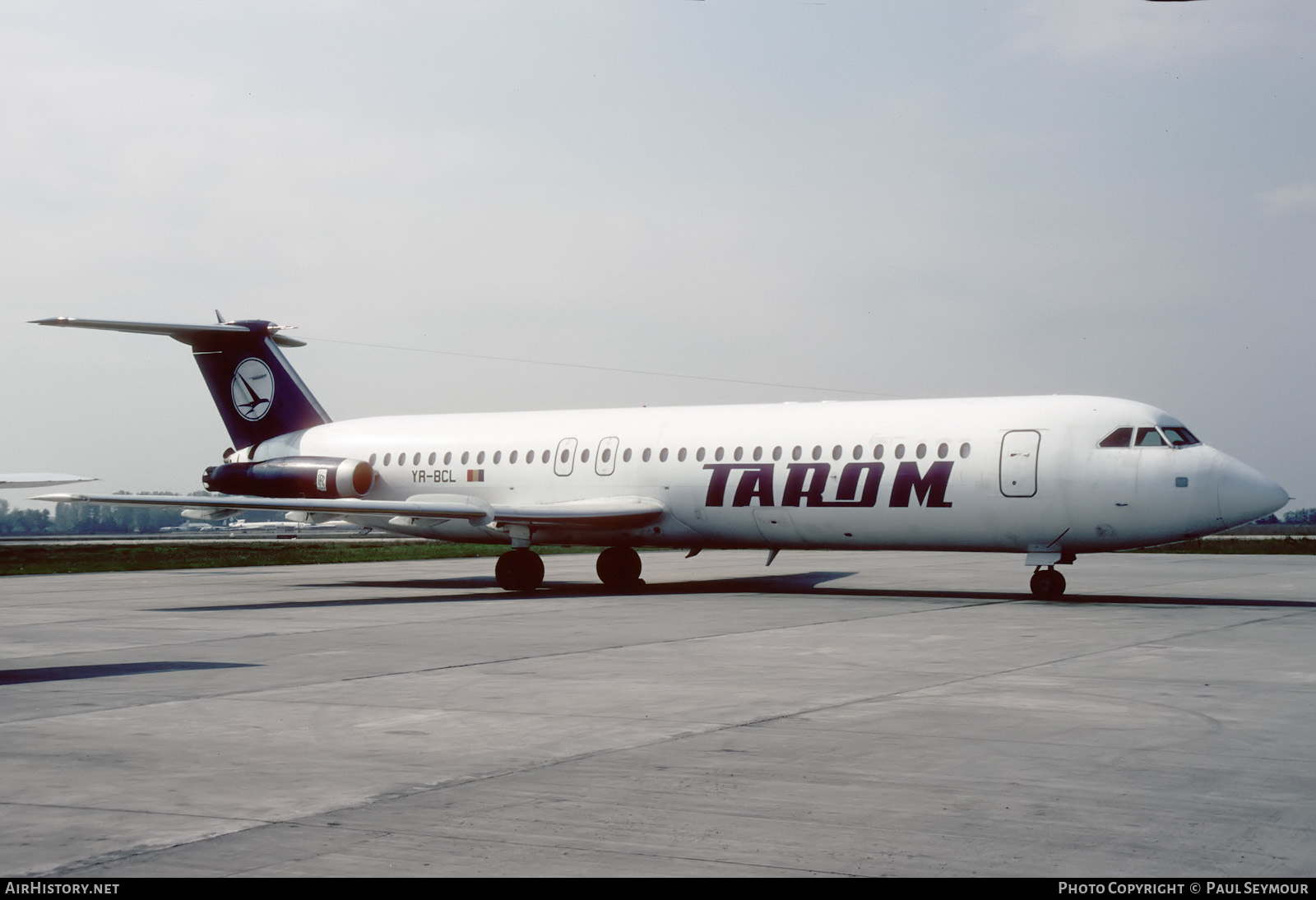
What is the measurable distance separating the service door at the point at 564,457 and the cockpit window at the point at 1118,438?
10506mm

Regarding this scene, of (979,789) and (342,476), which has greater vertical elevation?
(342,476)

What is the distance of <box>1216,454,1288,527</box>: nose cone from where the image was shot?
1955 centimetres

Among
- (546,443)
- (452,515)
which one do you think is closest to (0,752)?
(452,515)

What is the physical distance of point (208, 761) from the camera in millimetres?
8344

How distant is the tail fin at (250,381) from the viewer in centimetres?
3034

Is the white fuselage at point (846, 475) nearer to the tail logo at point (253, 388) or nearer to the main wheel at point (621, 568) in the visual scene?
the main wheel at point (621, 568)

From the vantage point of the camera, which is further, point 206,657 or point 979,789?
point 206,657

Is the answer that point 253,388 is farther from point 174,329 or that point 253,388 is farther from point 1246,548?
point 1246,548

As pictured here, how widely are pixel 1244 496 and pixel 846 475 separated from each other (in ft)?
20.5

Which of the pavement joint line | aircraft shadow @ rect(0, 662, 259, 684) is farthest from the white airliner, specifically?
the pavement joint line

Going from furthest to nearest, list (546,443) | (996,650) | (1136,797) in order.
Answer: (546,443), (996,650), (1136,797)

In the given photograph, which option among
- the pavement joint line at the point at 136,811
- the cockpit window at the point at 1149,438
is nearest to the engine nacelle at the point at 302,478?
the cockpit window at the point at 1149,438
